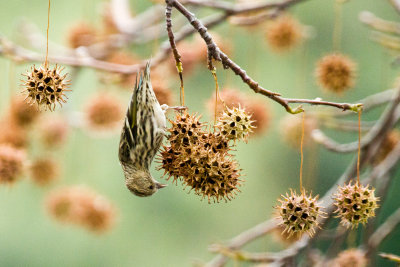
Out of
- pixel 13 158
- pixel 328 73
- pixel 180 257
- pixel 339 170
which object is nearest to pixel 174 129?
pixel 328 73

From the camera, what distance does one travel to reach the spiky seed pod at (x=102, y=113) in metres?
2.88

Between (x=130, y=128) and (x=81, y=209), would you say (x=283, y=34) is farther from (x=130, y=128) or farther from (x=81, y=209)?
(x=81, y=209)

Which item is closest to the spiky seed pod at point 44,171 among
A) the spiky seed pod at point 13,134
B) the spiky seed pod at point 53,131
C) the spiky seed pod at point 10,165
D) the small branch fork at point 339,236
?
the spiky seed pod at point 53,131

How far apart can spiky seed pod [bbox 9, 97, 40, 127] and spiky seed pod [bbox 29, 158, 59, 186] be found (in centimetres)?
30

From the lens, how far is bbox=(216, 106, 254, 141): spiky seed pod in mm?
1565

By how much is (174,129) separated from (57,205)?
1561 mm

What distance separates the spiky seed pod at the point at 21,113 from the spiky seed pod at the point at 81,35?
0.60 metres

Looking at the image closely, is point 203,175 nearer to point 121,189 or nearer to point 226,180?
point 226,180

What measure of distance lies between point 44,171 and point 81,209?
0.91ft

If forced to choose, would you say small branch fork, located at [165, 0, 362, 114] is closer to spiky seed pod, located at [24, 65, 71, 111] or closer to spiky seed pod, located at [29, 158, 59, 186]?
spiky seed pod, located at [24, 65, 71, 111]

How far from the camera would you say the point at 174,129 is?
1.63m

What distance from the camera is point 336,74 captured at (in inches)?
88.6

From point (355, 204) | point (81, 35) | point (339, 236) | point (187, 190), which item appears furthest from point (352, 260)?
point (187, 190)

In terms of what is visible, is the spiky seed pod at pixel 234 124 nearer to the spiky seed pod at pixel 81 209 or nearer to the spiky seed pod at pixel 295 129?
the spiky seed pod at pixel 295 129
